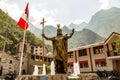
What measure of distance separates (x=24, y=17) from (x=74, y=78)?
7.85 metres

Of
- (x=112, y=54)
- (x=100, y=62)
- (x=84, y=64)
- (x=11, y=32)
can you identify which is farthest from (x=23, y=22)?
(x=11, y=32)

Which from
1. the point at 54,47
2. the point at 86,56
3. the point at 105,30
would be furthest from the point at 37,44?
the point at 105,30

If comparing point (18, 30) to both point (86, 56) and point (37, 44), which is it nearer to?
point (37, 44)

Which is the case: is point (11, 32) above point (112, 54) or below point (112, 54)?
above

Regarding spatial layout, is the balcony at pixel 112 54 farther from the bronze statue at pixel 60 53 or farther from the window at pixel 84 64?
the bronze statue at pixel 60 53

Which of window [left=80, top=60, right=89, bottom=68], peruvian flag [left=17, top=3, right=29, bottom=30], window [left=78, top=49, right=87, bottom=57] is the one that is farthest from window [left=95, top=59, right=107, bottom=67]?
peruvian flag [left=17, top=3, right=29, bottom=30]

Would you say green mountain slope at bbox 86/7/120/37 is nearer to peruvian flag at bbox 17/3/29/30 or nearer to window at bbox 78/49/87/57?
window at bbox 78/49/87/57

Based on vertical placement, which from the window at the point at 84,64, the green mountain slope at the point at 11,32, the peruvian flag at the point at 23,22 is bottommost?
the window at the point at 84,64

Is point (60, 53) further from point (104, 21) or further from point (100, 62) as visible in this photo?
point (104, 21)

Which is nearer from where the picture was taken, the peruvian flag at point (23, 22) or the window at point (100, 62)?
the peruvian flag at point (23, 22)

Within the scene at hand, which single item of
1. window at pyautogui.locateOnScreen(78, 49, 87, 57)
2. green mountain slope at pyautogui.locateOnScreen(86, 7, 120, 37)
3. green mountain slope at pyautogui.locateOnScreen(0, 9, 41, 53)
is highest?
green mountain slope at pyautogui.locateOnScreen(86, 7, 120, 37)

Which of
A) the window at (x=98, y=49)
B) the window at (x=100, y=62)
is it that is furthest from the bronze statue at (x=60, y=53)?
the window at (x=98, y=49)

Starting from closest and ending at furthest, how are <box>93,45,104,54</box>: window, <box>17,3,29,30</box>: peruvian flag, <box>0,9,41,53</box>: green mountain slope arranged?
1. <box>17,3,29,30</box>: peruvian flag
2. <box>93,45,104,54</box>: window
3. <box>0,9,41,53</box>: green mountain slope

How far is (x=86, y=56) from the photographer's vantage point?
1116 inches
